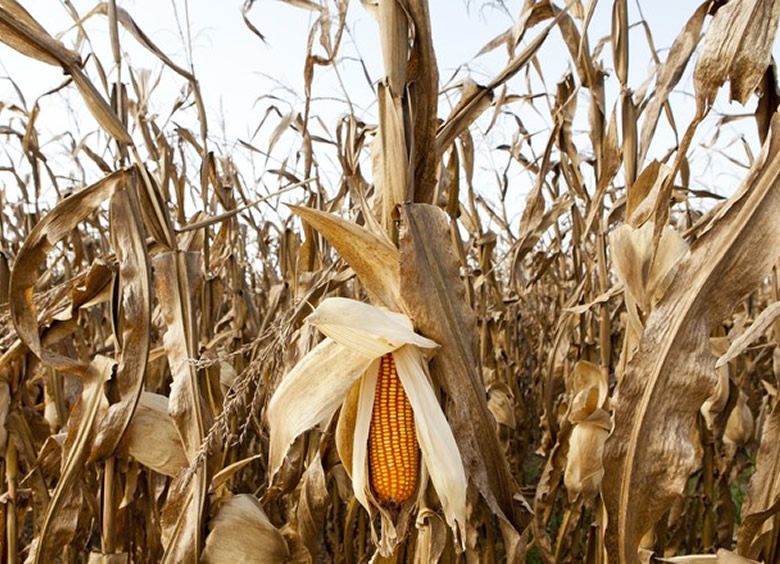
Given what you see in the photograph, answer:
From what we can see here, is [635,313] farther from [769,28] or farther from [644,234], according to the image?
[769,28]

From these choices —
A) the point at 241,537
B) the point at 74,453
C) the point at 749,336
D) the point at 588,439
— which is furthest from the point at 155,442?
the point at 749,336

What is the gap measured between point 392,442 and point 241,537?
1.70ft

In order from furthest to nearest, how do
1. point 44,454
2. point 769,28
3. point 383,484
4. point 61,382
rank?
point 61,382 < point 44,454 < point 383,484 < point 769,28

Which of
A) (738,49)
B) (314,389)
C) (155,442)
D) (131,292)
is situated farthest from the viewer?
(155,442)

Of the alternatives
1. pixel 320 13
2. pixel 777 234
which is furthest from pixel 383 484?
pixel 320 13

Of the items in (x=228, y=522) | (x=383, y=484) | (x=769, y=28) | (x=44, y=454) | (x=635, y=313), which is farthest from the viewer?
(x=44, y=454)

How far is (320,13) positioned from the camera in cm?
188

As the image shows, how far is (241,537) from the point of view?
139 cm

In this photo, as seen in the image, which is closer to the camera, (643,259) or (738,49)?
(738,49)

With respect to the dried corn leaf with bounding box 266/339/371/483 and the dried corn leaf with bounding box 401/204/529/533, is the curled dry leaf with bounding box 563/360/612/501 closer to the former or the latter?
the dried corn leaf with bounding box 401/204/529/533

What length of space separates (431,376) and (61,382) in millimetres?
1784

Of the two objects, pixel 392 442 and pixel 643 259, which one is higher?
pixel 643 259

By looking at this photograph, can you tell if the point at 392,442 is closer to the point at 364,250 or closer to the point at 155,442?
the point at 364,250

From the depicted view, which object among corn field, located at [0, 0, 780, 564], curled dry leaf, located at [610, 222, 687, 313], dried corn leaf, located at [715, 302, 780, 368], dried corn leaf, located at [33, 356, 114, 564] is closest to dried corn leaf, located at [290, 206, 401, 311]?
corn field, located at [0, 0, 780, 564]
